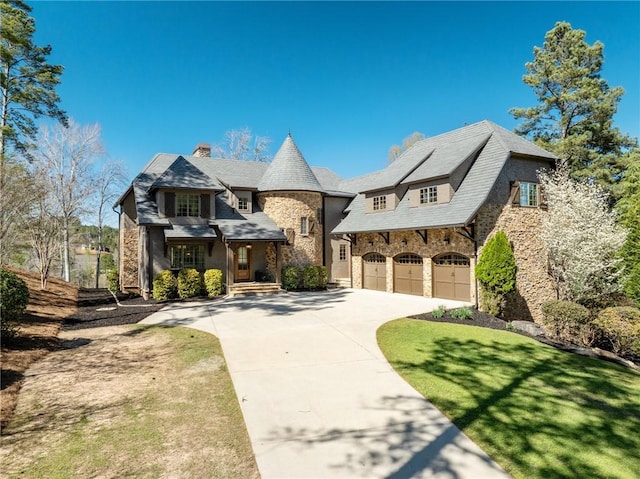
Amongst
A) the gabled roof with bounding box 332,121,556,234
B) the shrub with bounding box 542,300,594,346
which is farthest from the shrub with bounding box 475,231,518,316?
the shrub with bounding box 542,300,594,346

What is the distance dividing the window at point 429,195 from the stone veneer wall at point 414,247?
5.42ft

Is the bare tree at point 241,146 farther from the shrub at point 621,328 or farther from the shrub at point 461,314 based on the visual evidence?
the shrub at point 621,328

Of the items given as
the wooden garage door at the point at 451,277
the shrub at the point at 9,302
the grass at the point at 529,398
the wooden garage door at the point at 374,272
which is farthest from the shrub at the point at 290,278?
the shrub at the point at 9,302

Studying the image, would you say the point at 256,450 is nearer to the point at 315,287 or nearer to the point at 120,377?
the point at 120,377

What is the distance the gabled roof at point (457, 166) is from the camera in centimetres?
1507

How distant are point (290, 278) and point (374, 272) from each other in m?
5.01

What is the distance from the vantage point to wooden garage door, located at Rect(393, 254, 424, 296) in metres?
17.5

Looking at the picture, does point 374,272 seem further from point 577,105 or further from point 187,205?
point 577,105

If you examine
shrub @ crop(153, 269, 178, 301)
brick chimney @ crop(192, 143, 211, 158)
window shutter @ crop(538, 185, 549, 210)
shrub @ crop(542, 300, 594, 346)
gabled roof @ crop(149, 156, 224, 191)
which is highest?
brick chimney @ crop(192, 143, 211, 158)

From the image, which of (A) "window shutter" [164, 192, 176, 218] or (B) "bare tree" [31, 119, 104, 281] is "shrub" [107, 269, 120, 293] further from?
(B) "bare tree" [31, 119, 104, 281]

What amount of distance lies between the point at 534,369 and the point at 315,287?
46.2ft

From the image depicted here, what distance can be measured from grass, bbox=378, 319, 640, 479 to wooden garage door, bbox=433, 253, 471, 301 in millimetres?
5584

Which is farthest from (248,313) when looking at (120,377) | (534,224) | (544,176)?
(544,176)

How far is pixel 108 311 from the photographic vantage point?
44.7ft
